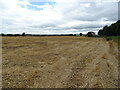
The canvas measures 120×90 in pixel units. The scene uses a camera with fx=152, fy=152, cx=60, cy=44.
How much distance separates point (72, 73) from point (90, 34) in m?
94.5

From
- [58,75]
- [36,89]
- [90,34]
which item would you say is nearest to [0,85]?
[36,89]

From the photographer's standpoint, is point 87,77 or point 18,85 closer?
point 18,85

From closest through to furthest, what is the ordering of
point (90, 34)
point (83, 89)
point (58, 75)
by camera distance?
1. point (83, 89)
2. point (58, 75)
3. point (90, 34)

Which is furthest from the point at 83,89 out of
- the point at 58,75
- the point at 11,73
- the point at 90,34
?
Answer: the point at 90,34

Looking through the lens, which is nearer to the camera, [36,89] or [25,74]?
[36,89]

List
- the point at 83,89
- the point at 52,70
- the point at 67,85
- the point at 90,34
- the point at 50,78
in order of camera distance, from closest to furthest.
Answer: the point at 83,89
the point at 67,85
the point at 50,78
the point at 52,70
the point at 90,34

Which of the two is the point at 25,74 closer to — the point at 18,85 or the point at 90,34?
the point at 18,85

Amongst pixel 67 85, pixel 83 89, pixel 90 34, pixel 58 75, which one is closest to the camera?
pixel 83 89

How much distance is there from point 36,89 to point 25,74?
1960 mm

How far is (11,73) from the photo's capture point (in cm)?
724

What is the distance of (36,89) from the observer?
530 centimetres

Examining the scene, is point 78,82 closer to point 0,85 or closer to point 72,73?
point 72,73

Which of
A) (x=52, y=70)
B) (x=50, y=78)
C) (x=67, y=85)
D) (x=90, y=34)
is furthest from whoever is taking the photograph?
(x=90, y=34)

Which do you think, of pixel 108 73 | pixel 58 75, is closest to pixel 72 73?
pixel 58 75
